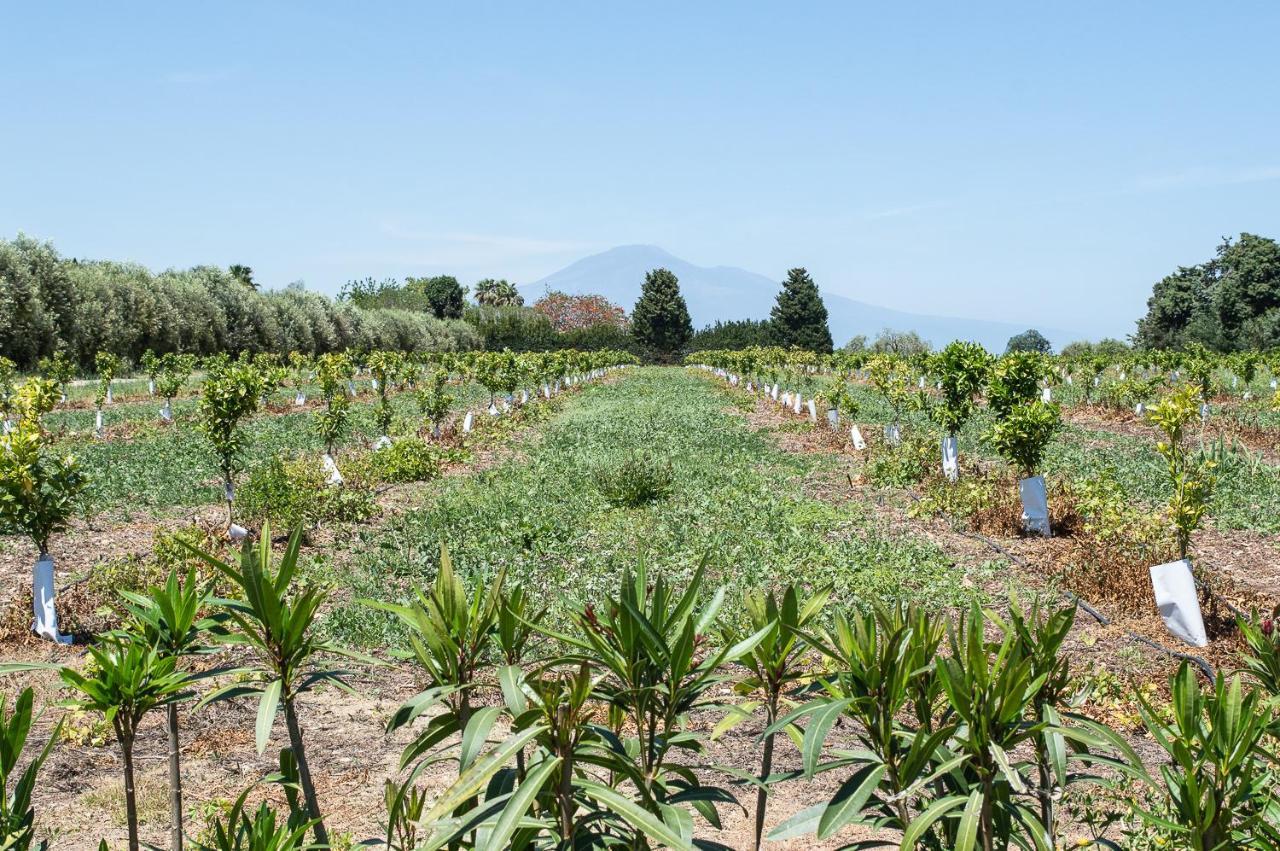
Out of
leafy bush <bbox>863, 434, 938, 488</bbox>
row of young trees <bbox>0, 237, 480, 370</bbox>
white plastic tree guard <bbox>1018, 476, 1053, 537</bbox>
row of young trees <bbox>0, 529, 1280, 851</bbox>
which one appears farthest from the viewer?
row of young trees <bbox>0, 237, 480, 370</bbox>

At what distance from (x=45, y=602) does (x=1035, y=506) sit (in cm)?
899

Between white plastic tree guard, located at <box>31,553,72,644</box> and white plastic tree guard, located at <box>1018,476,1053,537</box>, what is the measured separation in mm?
8776

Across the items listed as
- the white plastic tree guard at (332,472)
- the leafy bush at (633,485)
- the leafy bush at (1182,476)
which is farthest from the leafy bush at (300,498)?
the leafy bush at (1182,476)

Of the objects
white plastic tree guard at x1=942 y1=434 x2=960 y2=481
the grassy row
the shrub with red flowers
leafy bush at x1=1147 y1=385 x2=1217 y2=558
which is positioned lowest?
the grassy row

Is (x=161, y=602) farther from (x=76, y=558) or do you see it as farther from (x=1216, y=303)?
(x=1216, y=303)

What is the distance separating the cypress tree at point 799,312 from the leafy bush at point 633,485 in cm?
6392

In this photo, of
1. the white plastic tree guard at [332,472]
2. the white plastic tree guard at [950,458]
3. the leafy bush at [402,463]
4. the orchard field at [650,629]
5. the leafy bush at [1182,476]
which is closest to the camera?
the orchard field at [650,629]

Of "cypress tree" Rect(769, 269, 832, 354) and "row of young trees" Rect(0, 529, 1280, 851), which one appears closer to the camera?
"row of young trees" Rect(0, 529, 1280, 851)

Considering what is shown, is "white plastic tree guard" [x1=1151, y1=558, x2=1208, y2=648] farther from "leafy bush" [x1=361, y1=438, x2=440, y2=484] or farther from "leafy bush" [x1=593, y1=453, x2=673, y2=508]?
"leafy bush" [x1=361, y1=438, x2=440, y2=484]

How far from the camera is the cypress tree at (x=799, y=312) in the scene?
75875 mm

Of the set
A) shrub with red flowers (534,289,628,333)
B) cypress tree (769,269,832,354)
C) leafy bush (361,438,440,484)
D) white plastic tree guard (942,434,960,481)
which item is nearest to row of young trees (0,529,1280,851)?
white plastic tree guard (942,434,960,481)

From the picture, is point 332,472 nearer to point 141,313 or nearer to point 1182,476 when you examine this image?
point 1182,476

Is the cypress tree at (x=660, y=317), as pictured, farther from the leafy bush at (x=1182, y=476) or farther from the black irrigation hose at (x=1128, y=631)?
the leafy bush at (x=1182, y=476)

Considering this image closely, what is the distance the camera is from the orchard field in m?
1.78
